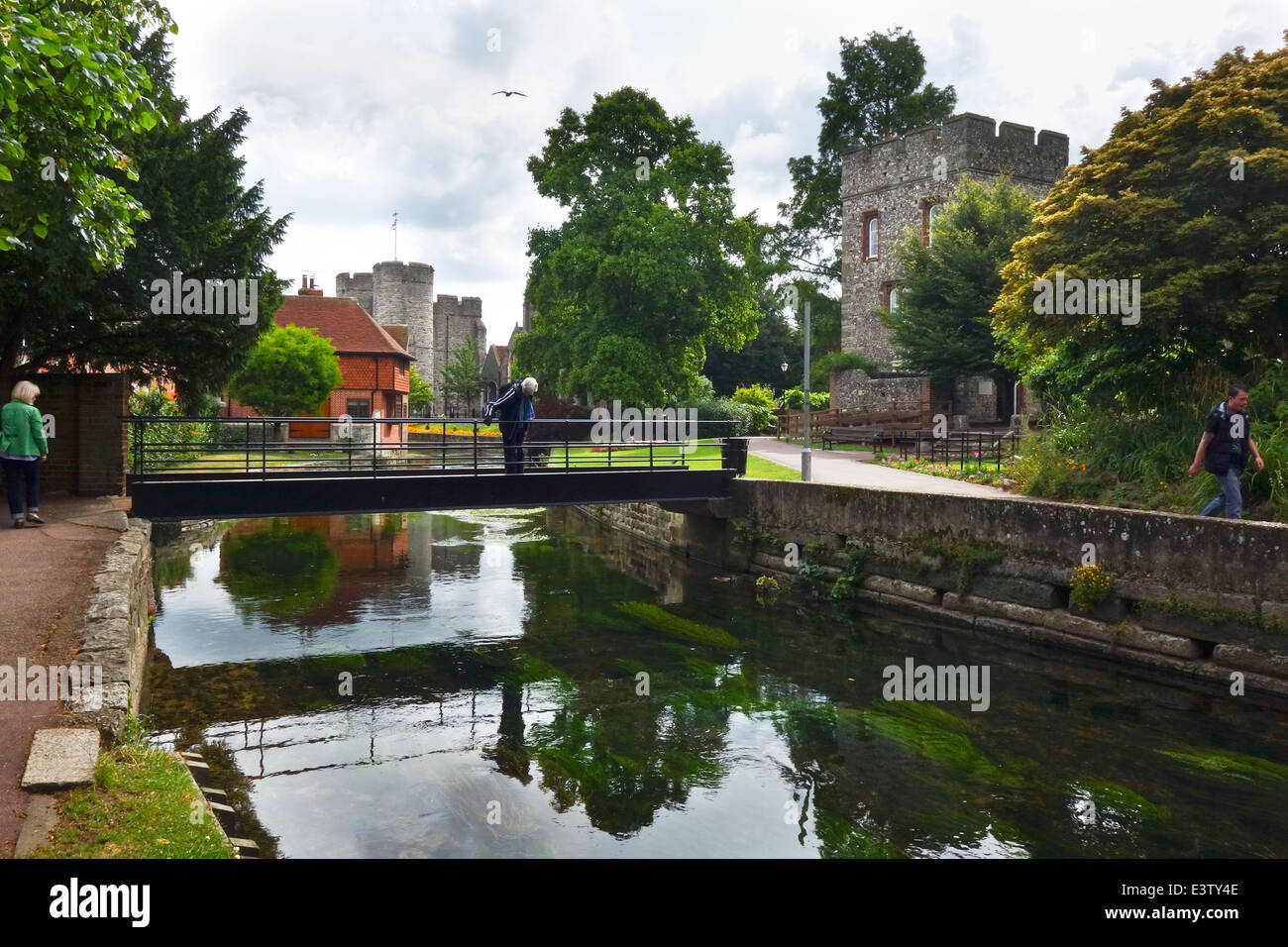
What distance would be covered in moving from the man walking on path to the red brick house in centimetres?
4107

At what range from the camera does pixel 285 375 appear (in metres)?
36.1

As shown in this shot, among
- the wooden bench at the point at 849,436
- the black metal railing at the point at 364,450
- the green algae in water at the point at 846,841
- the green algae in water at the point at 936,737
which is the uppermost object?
the wooden bench at the point at 849,436

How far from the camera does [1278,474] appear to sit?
11805 millimetres

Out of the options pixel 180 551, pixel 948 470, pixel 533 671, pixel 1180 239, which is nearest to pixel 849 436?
pixel 948 470

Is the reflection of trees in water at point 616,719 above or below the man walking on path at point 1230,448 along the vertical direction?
below

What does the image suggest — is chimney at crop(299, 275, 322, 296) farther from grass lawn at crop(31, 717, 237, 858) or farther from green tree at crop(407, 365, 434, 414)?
grass lawn at crop(31, 717, 237, 858)

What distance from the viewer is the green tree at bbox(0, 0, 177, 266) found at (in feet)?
24.1

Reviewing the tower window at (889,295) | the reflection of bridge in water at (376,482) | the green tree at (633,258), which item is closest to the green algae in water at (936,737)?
the reflection of bridge in water at (376,482)

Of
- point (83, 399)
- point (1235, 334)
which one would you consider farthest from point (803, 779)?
point (83, 399)

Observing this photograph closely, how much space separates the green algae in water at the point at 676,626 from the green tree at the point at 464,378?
55570 millimetres

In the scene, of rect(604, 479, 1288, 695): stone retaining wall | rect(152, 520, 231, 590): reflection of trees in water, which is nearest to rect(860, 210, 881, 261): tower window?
rect(604, 479, 1288, 695): stone retaining wall

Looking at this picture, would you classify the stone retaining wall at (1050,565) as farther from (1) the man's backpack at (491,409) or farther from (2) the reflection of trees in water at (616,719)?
(1) the man's backpack at (491,409)

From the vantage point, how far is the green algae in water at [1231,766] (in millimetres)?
8203
